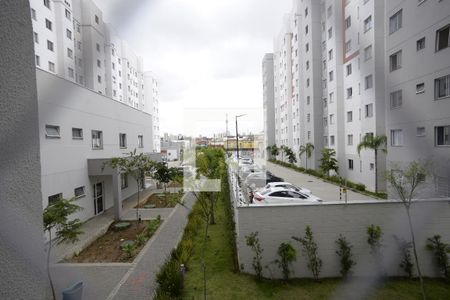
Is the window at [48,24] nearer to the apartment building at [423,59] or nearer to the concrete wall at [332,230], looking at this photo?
the concrete wall at [332,230]

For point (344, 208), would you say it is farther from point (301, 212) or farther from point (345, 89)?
point (345, 89)

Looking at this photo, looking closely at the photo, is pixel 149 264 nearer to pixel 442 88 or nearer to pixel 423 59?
pixel 442 88

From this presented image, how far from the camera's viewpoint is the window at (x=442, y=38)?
4.02 meters

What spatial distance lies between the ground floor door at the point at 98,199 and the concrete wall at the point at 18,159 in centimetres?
728

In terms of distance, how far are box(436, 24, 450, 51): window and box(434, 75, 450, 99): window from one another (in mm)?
766

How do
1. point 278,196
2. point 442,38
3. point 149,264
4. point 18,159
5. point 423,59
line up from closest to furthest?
1. point 18,159
2. point 442,38
3. point 149,264
4. point 423,59
5. point 278,196

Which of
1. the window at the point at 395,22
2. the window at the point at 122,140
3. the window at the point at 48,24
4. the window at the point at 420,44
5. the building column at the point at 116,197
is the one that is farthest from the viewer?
the window at the point at 48,24

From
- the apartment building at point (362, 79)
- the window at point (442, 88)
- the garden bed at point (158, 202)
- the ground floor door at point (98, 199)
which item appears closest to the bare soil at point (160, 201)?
the garden bed at point (158, 202)

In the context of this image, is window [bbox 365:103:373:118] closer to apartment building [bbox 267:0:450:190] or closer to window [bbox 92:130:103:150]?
apartment building [bbox 267:0:450:190]

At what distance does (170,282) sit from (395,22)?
721cm

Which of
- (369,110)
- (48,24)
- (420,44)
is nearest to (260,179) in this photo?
(369,110)

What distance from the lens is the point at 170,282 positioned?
3.28 m

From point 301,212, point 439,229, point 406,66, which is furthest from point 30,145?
point 406,66

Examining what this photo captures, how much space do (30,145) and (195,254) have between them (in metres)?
4.53
